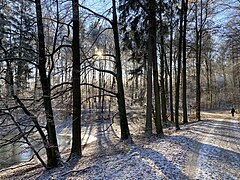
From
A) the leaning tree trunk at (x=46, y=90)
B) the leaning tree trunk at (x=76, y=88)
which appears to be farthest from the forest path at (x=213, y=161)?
the leaning tree trunk at (x=46, y=90)

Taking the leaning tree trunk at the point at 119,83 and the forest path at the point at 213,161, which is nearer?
the forest path at the point at 213,161

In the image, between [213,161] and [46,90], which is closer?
[213,161]

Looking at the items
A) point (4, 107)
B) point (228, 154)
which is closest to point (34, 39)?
point (4, 107)

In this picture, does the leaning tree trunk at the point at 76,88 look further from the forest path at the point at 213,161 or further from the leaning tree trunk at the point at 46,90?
the forest path at the point at 213,161

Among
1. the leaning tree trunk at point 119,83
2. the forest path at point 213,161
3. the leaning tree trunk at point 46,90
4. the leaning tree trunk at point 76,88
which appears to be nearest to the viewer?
the forest path at point 213,161

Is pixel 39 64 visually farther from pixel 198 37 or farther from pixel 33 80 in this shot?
pixel 198 37

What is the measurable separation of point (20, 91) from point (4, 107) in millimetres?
822

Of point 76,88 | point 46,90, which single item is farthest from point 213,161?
point 46,90

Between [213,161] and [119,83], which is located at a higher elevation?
[119,83]

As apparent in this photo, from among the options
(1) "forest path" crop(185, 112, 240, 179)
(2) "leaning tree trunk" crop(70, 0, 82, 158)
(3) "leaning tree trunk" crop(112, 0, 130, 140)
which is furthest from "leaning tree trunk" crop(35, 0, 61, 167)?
(1) "forest path" crop(185, 112, 240, 179)

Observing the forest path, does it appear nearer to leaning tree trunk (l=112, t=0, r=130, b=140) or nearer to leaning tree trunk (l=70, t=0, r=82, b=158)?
leaning tree trunk (l=112, t=0, r=130, b=140)

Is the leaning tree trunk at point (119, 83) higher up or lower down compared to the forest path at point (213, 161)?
higher up

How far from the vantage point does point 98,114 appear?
3409cm

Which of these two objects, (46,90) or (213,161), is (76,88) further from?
(213,161)
